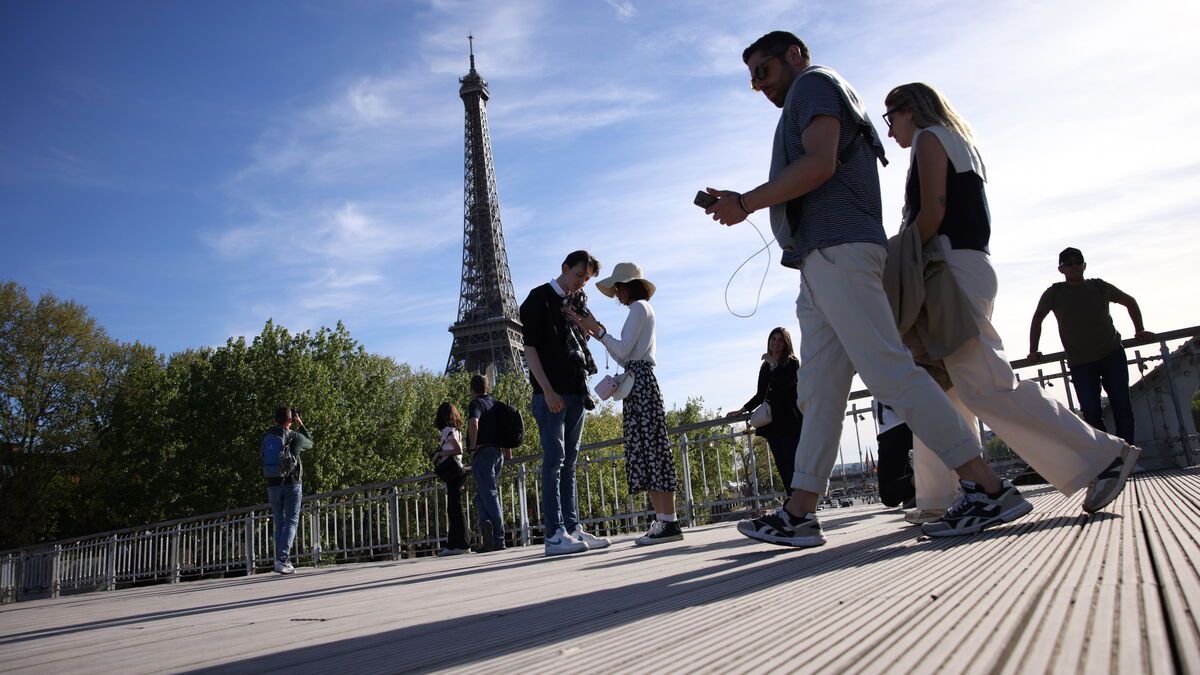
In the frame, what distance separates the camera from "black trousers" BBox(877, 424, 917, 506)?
4.98 meters

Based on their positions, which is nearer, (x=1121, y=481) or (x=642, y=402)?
(x=1121, y=481)

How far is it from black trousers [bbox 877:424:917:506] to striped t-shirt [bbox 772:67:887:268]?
2564 mm

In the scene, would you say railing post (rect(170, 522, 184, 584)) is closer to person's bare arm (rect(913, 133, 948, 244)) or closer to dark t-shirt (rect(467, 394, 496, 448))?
dark t-shirt (rect(467, 394, 496, 448))

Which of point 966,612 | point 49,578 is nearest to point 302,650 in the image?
point 966,612

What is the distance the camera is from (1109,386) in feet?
19.6

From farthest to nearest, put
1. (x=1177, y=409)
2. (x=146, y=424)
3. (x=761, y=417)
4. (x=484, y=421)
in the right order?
1. (x=146, y=424)
2. (x=484, y=421)
3. (x=1177, y=409)
4. (x=761, y=417)

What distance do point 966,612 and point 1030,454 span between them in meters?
2.08

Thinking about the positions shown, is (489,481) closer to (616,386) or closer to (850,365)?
(616,386)

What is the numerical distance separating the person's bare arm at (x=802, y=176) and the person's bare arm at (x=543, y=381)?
2.47 metres

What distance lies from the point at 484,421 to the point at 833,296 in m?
5.20

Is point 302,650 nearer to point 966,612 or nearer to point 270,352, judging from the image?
point 966,612

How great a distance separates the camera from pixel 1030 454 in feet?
9.34

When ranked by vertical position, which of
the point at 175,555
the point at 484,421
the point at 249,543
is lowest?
the point at 175,555

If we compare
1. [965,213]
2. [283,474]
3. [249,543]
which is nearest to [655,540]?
[965,213]
